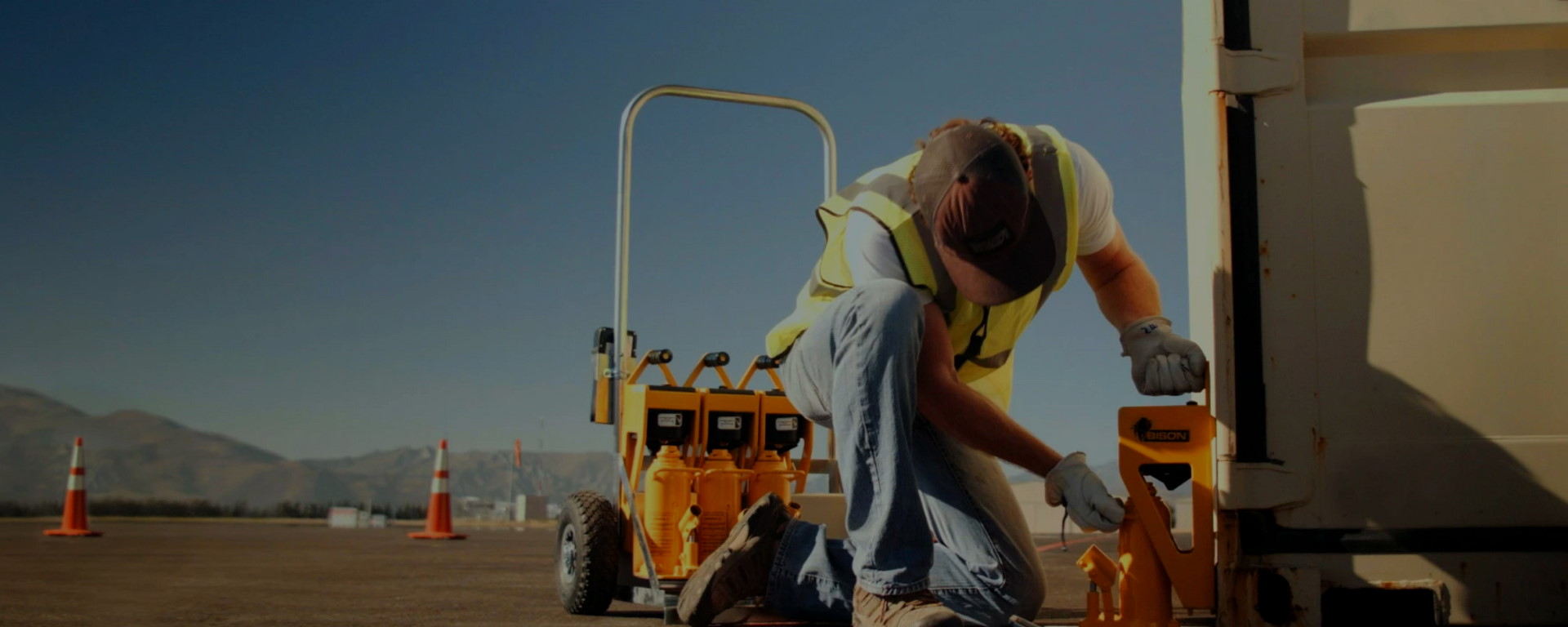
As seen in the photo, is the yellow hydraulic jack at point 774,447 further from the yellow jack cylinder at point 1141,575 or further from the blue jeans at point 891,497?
the yellow jack cylinder at point 1141,575

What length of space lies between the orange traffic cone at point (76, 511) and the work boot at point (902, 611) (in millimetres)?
10565

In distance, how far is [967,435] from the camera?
2.52m

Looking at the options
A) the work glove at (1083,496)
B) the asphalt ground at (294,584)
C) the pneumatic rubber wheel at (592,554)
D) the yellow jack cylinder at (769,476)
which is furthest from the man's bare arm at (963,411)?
the pneumatic rubber wheel at (592,554)

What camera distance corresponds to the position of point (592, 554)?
4.42 m

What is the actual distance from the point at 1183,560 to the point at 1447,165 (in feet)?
3.03

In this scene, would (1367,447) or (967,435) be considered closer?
(1367,447)

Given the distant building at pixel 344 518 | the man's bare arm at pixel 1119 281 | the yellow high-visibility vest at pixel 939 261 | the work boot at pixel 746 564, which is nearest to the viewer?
the yellow high-visibility vest at pixel 939 261

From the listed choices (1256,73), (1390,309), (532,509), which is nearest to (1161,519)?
(1390,309)

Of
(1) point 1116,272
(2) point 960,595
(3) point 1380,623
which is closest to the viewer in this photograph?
(3) point 1380,623

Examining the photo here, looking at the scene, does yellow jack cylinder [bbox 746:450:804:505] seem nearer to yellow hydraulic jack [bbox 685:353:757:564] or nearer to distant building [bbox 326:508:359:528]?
yellow hydraulic jack [bbox 685:353:757:564]

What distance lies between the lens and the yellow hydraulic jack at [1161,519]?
2316 mm

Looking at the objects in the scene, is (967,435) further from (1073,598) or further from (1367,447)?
(1073,598)

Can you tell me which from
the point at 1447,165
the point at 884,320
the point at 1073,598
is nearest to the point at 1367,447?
the point at 1447,165

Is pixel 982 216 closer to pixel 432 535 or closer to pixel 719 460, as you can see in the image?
pixel 719 460
